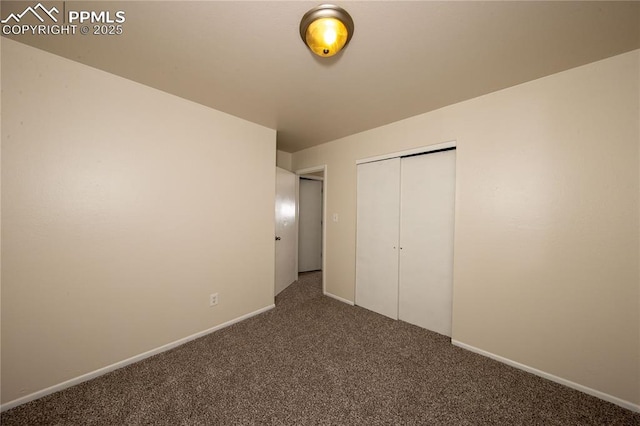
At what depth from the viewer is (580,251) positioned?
1.66 m

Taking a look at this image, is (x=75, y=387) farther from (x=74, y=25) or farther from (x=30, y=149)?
(x=74, y=25)

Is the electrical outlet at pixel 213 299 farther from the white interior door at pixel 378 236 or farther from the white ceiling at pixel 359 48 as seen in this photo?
the white ceiling at pixel 359 48

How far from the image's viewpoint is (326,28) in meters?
1.25

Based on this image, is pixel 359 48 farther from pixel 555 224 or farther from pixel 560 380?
pixel 560 380

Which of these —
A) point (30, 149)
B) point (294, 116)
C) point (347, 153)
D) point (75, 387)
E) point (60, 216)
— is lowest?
point (75, 387)

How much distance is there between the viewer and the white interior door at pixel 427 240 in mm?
2389

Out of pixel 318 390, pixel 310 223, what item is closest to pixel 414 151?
pixel 318 390

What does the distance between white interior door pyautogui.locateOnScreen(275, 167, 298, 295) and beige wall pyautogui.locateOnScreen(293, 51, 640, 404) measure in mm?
2230

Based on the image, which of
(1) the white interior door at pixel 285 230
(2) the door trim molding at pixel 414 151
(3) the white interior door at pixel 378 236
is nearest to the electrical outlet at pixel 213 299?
(1) the white interior door at pixel 285 230

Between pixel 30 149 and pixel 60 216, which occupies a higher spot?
pixel 30 149

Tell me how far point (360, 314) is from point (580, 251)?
2128 millimetres

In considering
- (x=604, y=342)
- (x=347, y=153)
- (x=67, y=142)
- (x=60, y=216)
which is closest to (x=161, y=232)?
(x=60, y=216)

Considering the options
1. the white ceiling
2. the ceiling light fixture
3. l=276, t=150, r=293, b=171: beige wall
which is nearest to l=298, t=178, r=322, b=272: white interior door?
l=276, t=150, r=293, b=171: beige wall

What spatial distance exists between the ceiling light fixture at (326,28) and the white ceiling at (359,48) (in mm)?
40
